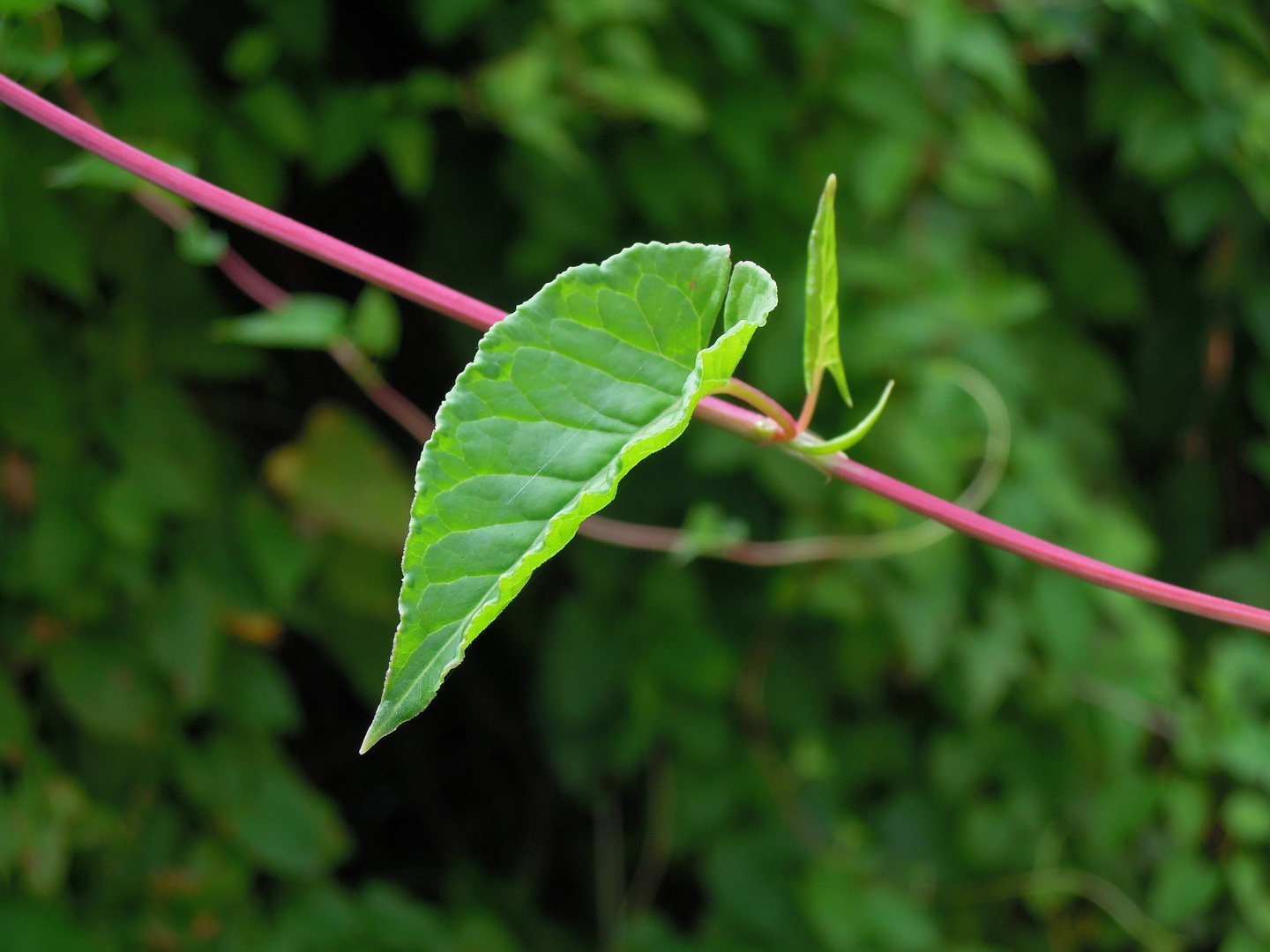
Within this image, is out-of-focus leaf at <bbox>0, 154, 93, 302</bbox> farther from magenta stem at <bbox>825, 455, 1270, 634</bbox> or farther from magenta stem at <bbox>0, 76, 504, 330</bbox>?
magenta stem at <bbox>825, 455, 1270, 634</bbox>

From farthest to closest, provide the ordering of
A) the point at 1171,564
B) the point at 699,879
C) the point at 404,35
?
the point at 1171,564, the point at 699,879, the point at 404,35

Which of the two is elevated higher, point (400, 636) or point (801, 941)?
point (400, 636)

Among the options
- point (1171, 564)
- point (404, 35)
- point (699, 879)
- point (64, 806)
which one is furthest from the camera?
point (1171, 564)

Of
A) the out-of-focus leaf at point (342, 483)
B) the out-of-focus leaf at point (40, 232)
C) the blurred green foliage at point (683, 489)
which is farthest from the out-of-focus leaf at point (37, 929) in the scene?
the out-of-focus leaf at point (40, 232)

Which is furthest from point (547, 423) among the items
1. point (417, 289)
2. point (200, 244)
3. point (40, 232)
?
point (40, 232)

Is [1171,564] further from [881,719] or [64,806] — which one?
[64,806]

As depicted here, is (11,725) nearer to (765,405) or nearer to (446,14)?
(446,14)

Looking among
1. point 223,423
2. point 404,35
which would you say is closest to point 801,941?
point 223,423
